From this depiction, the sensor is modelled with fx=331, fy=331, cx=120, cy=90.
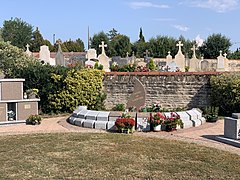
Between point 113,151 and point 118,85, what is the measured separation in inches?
311

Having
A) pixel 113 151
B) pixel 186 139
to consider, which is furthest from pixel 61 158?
pixel 186 139

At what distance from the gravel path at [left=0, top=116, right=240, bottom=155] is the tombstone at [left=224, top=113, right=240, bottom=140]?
414 millimetres

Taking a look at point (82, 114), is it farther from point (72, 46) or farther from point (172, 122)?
point (72, 46)

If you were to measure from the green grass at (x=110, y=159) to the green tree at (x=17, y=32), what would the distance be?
51.8 metres

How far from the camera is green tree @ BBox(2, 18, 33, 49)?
192 ft

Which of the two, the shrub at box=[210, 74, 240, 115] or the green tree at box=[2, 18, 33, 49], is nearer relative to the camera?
the shrub at box=[210, 74, 240, 115]

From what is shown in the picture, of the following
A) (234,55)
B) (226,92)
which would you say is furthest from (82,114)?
(234,55)

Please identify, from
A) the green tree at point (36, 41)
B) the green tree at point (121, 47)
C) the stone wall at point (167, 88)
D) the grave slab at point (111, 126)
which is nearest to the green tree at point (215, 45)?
the green tree at point (121, 47)

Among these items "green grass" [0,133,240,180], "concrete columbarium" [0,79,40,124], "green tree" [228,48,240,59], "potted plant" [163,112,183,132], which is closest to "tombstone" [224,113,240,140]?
"green grass" [0,133,240,180]

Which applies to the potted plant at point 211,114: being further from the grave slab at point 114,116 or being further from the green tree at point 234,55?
the green tree at point 234,55

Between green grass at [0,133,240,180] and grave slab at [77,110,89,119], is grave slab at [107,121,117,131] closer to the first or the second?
grave slab at [77,110,89,119]

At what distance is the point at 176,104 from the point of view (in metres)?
15.3

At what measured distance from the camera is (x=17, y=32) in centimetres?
5966

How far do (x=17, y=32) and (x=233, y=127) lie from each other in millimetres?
56017
